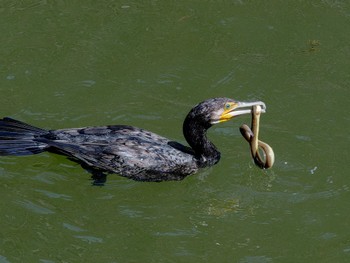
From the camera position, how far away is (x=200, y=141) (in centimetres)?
1042

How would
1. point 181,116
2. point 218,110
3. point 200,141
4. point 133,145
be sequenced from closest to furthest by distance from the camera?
point 218,110 → point 133,145 → point 200,141 → point 181,116

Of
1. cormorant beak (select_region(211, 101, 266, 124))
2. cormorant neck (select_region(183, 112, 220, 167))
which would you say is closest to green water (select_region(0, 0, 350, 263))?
cormorant neck (select_region(183, 112, 220, 167))

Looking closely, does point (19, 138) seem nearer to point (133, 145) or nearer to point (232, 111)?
point (133, 145)

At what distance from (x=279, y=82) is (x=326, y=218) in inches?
105

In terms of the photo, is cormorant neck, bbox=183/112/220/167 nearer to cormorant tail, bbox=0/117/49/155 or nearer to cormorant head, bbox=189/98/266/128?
cormorant head, bbox=189/98/266/128

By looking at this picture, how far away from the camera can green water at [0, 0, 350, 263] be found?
31.0 ft

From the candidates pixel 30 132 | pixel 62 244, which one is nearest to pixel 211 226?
pixel 62 244

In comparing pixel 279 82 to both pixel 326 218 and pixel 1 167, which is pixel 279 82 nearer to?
pixel 326 218

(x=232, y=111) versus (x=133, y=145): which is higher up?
(x=232, y=111)

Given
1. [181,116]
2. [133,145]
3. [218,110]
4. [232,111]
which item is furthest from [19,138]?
[232,111]

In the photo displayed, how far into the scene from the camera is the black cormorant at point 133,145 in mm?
10195

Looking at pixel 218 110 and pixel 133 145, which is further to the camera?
pixel 133 145

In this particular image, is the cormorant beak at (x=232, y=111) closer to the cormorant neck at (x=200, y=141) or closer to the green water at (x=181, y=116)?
the cormorant neck at (x=200, y=141)

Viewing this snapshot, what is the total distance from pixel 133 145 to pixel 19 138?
135 centimetres
